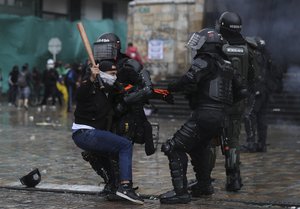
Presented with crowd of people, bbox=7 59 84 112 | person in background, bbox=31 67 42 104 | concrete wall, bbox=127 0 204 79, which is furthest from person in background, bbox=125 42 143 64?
person in background, bbox=31 67 42 104

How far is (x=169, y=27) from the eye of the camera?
848 inches

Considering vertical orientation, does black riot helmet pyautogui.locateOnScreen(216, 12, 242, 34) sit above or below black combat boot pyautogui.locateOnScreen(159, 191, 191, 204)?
above

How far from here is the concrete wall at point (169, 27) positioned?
21.4m

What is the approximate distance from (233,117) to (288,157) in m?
3.22

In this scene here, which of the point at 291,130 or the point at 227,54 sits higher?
the point at 227,54

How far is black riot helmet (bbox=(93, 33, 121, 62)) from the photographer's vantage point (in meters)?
6.91

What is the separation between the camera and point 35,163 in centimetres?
961

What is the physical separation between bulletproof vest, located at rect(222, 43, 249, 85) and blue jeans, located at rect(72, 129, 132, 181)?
1.59 m

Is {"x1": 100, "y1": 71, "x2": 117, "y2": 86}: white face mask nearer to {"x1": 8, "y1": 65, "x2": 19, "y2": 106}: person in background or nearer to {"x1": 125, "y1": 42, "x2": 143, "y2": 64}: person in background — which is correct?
{"x1": 125, "y1": 42, "x2": 143, "y2": 64}: person in background

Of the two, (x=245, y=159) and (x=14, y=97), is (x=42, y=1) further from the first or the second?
(x=245, y=159)

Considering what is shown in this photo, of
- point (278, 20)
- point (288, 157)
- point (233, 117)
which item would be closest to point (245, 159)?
point (288, 157)

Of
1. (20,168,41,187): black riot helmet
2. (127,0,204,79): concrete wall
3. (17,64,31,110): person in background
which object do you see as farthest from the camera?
(17,64,31,110): person in background

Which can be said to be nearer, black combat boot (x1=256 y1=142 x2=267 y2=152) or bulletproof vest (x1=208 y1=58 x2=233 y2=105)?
bulletproof vest (x1=208 y1=58 x2=233 y2=105)

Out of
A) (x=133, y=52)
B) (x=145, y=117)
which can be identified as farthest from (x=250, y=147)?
(x=133, y=52)
